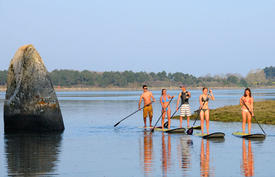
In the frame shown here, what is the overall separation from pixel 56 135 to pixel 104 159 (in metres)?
8.21

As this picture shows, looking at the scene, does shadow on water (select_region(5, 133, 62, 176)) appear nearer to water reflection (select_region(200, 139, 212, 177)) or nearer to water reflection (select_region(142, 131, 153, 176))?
water reflection (select_region(142, 131, 153, 176))

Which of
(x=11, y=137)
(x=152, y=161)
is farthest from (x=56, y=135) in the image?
(x=152, y=161)

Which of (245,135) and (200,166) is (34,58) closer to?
(245,135)

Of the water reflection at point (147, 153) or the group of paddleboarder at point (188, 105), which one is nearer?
the water reflection at point (147, 153)

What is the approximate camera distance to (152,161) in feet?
47.0

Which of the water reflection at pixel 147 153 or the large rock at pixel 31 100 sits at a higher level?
the large rock at pixel 31 100

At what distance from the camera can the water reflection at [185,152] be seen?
1346 centimetres

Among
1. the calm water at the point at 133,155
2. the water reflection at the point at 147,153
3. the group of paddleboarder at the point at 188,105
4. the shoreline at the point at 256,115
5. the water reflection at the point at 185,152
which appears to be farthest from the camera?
the shoreline at the point at 256,115

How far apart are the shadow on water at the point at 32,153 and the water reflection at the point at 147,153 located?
87.2 inches

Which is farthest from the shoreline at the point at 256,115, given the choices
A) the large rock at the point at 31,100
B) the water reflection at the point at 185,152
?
the large rock at the point at 31,100

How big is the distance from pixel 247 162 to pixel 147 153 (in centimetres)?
338

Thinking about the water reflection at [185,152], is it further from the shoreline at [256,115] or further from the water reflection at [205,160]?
the shoreline at [256,115]

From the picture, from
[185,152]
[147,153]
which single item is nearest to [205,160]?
[185,152]

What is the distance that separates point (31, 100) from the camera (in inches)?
953
